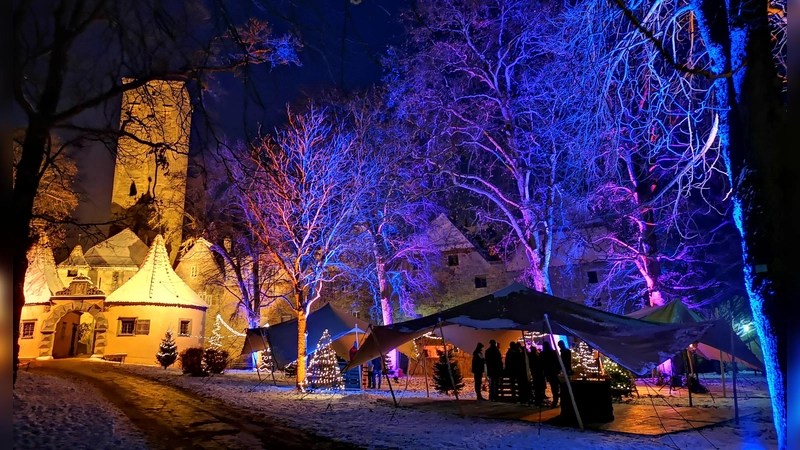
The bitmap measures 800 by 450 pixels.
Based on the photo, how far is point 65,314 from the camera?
33000 mm

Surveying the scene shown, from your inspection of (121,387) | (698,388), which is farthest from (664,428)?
(121,387)

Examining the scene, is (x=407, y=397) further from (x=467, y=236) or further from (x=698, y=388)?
(x=467, y=236)

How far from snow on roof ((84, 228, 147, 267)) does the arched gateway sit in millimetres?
6231

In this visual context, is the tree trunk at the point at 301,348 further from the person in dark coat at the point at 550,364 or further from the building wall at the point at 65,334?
the building wall at the point at 65,334

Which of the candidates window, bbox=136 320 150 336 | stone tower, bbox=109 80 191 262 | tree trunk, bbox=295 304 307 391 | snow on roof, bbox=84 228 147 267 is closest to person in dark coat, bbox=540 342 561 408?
tree trunk, bbox=295 304 307 391

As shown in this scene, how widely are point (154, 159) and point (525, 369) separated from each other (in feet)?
37.9

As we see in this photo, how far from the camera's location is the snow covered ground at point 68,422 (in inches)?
311

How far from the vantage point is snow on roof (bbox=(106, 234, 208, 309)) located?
3117cm

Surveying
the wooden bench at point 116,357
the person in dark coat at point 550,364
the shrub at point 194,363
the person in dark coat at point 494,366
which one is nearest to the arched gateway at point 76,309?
the wooden bench at point 116,357

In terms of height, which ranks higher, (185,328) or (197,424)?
(185,328)

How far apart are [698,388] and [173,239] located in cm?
4226

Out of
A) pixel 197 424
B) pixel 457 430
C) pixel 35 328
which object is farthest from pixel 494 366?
pixel 35 328

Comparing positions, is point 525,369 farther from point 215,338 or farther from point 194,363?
point 215,338

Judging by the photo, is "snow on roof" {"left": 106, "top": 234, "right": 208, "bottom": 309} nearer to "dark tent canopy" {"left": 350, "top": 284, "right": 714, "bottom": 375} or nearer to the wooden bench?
the wooden bench
